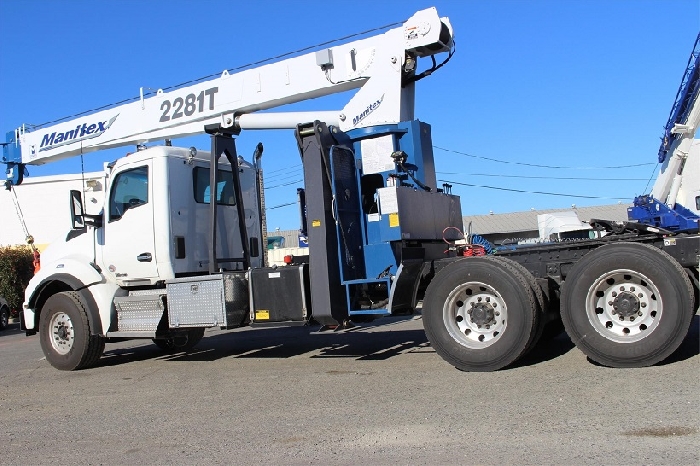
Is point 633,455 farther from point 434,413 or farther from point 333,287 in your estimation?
point 333,287

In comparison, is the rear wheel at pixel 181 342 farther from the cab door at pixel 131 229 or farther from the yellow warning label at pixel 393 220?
the yellow warning label at pixel 393 220

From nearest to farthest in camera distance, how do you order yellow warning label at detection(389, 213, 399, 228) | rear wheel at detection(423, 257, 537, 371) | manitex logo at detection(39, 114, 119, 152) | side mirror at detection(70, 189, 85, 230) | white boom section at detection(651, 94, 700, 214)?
rear wheel at detection(423, 257, 537, 371)
yellow warning label at detection(389, 213, 399, 228)
side mirror at detection(70, 189, 85, 230)
manitex logo at detection(39, 114, 119, 152)
white boom section at detection(651, 94, 700, 214)

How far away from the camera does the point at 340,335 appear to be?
12148 millimetres

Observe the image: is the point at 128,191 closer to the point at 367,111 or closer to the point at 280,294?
the point at 280,294

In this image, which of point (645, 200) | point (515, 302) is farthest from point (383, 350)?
point (645, 200)

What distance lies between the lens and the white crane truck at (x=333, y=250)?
690 centimetres

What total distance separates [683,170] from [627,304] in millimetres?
16692

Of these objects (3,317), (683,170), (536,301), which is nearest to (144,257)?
(536,301)

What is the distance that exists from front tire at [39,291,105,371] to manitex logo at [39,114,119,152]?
3145mm

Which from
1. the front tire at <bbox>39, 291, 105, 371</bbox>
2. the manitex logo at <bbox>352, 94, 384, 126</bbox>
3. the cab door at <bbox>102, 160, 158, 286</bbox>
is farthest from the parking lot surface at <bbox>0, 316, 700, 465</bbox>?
the manitex logo at <bbox>352, 94, 384, 126</bbox>

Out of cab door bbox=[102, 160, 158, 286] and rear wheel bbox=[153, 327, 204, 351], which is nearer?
cab door bbox=[102, 160, 158, 286]

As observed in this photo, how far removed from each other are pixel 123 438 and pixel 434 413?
9.11ft

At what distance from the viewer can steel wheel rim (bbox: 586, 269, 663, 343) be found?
21.9ft

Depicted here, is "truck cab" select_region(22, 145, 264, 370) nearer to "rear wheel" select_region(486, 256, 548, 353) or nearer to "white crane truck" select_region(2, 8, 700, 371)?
"white crane truck" select_region(2, 8, 700, 371)
